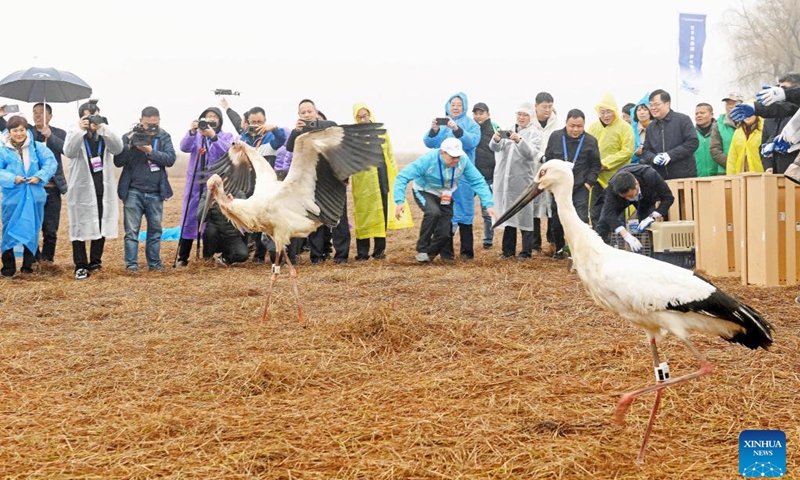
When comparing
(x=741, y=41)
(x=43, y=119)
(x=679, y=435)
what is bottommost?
(x=679, y=435)

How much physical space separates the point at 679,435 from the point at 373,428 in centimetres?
149

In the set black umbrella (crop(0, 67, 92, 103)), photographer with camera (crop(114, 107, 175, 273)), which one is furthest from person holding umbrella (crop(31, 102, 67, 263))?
photographer with camera (crop(114, 107, 175, 273))

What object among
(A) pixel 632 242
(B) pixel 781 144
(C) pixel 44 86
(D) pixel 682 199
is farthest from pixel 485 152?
(C) pixel 44 86

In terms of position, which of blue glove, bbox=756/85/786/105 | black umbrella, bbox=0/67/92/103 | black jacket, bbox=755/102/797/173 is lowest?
black jacket, bbox=755/102/797/173

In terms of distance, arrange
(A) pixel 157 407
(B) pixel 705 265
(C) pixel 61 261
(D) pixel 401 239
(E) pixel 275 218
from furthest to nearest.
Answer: (D) pixel 401 239, (C) pixel 61 261, (B) pixel 705 265, (E) pixel 275 218, (A) pixel 157 407

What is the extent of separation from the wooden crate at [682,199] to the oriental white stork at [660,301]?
533 centimetres

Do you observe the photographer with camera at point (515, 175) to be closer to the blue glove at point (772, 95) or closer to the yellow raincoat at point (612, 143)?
the yellow raincoat at point (612, 143)

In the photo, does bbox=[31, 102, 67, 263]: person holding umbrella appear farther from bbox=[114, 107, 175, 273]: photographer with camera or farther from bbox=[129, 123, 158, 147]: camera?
bbox=[129, 123, 158, 147]: camera

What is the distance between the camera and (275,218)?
308 inches

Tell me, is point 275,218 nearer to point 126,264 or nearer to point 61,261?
point 126,264

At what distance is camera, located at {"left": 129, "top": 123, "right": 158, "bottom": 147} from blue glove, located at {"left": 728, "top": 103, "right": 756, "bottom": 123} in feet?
21.9

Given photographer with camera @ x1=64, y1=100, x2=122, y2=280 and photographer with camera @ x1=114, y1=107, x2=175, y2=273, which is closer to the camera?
photographer with camera @ x1=64, y1=100, x2=122, y2=280

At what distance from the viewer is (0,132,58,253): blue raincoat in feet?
31.6

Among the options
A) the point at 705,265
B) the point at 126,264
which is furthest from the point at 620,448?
the point at 126,264
